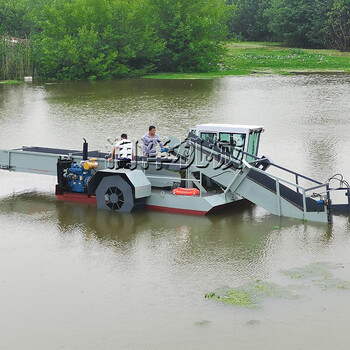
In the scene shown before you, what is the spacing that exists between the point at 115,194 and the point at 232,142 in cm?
305

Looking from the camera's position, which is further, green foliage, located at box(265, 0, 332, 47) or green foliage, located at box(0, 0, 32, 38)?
green foliage, located at box(265, 0, 332, 47)

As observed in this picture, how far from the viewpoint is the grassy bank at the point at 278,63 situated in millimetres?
50125

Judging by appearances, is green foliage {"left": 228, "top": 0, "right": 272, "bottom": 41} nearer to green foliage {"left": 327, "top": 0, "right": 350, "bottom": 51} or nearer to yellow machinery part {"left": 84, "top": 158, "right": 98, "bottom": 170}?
green foliage {"left": 327, "top": 0, "right": 350, "bottom": 51}

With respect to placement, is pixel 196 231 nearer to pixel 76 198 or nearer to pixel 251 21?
pixel 76 198

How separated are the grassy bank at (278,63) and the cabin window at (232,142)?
3232cm

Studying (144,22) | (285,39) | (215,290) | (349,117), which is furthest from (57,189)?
(285,39)

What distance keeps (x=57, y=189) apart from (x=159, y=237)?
149 inches

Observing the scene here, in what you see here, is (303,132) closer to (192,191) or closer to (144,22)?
(192,191)

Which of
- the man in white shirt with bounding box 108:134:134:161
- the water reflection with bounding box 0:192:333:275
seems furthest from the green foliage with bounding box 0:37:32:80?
the man in white shirt with bounding box 108:134:134:161

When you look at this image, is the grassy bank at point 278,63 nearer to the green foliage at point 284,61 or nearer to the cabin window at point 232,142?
the green foliage at point 284,61

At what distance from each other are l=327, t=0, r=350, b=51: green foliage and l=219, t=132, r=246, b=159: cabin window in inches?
2087

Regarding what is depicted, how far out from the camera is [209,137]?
665 inches

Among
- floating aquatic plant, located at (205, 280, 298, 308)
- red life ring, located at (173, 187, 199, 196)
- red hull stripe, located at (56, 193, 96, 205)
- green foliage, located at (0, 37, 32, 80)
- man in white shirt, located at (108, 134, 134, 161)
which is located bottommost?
floating aquatic plant, located at (205, 280, 298, 308)

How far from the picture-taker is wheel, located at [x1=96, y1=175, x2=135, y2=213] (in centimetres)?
1528
